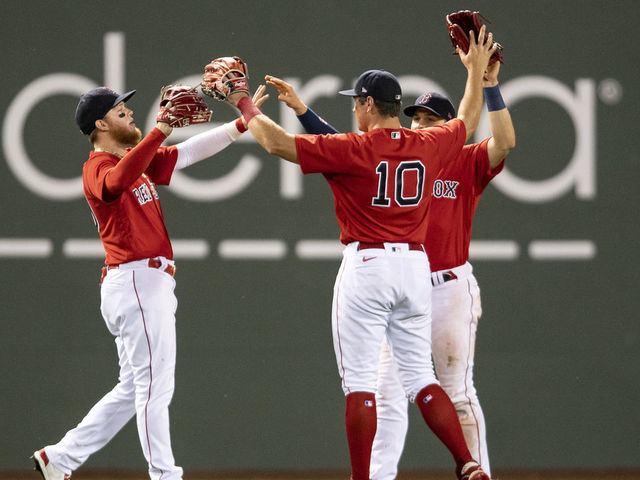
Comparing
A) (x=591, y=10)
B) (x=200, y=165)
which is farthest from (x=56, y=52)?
(x=591, y=10)

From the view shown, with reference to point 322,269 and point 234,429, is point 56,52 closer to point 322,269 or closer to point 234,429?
point 322,269

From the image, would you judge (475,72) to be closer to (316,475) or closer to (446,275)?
(446,275)

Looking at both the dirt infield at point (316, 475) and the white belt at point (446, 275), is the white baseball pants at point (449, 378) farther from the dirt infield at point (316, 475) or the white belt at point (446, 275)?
the dirt infield at point (316, 475)

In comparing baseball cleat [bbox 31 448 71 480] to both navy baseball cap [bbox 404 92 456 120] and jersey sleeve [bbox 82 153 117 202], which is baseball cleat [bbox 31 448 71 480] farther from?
navy baseball cap [bbox 404 92 456 120]

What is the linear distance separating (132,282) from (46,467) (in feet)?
3.43

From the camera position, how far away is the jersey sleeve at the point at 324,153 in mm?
3723

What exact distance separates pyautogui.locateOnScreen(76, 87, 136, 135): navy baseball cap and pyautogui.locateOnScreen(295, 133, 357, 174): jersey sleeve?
1057 mm

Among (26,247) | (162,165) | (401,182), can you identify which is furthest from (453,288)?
(26,247)

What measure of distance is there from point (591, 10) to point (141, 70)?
9.72ft

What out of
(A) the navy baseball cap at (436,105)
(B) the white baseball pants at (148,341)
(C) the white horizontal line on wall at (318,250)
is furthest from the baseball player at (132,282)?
(C) the white horizontal line on wall at (318,250)

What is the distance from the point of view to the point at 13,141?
18.3 feet

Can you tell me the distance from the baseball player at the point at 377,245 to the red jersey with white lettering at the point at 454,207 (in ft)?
1.16

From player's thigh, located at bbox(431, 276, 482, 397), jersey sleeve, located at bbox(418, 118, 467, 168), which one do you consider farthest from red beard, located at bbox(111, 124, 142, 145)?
player's thigh, located at bbox(431, 276, 482, 397)

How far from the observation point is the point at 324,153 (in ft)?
12.2
